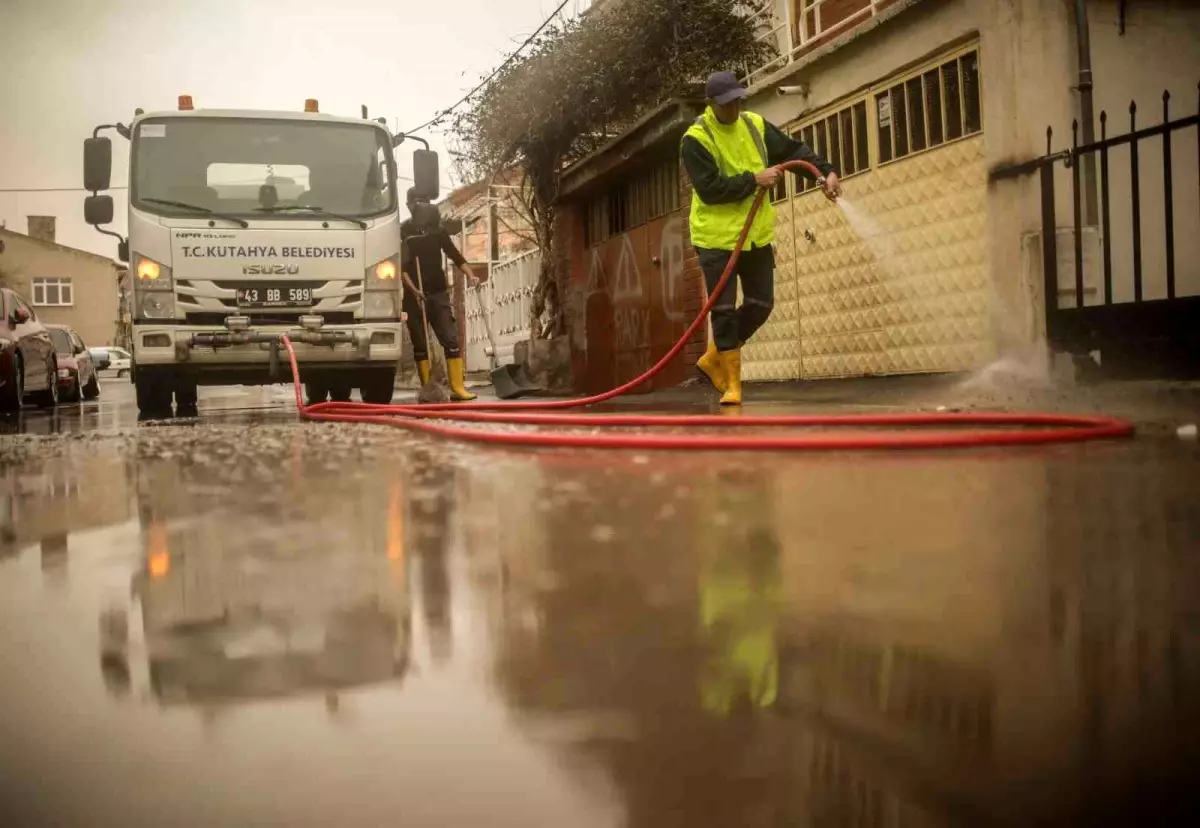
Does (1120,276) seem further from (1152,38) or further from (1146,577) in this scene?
(1146,577)

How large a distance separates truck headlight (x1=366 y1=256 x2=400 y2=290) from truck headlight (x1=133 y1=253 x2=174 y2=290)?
1618 mm

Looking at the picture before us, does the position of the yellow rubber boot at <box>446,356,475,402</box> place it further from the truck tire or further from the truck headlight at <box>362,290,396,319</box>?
the truck tire

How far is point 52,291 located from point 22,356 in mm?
44027

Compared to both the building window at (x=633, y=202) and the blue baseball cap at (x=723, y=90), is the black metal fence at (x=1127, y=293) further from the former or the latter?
the building window at (x=633, y=202)

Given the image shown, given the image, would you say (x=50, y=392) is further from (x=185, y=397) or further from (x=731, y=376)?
(x=731, y=376)

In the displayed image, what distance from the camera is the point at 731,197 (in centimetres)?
668

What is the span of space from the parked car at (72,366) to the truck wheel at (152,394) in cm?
666

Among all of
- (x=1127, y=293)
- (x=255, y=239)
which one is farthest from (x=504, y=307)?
(x=1127, y=293)

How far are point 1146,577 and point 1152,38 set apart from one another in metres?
8.89

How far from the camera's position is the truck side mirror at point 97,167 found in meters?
9.42

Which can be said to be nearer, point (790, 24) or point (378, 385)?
point (378, 385)

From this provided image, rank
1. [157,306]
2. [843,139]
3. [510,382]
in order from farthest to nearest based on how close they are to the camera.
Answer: [510,382]
[843,139]
[157,306]

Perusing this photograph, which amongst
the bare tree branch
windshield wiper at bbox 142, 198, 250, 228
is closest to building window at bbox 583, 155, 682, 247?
the bare tree branch

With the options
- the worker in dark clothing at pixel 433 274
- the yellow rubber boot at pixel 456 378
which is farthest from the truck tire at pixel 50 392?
the yellow rubber boot at pixel 456 378
